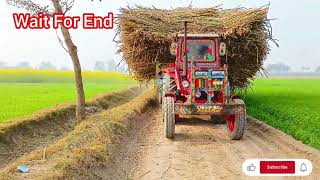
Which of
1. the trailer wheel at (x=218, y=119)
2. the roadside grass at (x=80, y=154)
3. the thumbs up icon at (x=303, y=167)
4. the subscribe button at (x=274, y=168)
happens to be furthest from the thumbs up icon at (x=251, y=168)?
the trailer wheel at (x=218, y=119)

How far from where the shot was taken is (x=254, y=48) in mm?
16953

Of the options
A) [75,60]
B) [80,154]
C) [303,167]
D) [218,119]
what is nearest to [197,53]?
[218,119]

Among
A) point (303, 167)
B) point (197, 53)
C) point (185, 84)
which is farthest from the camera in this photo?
point (197, 53)

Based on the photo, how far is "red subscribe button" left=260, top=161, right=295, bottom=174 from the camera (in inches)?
328

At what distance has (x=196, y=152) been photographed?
36.2ft

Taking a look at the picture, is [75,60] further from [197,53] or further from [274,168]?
[274,168]

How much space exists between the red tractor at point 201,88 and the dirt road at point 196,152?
56 cm

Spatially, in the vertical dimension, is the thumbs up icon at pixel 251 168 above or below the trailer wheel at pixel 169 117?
below

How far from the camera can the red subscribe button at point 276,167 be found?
27.4 ft

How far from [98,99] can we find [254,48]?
35.3 ft

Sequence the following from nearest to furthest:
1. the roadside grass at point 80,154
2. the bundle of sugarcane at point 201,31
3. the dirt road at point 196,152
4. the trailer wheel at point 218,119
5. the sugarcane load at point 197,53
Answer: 1. the roadside grass at point 80,154
2. the dirt road at point 196,152
3. the sugarcane load at point 197,53
4. the trailer wheel at point 218,119
5. the bundle of sugarcane at point 201,31

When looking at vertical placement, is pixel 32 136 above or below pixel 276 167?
below

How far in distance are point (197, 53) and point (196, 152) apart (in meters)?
4.17

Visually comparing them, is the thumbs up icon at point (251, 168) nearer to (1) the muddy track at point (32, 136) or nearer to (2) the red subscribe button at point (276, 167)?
(2) the red subscribe button at point (276, 167)
